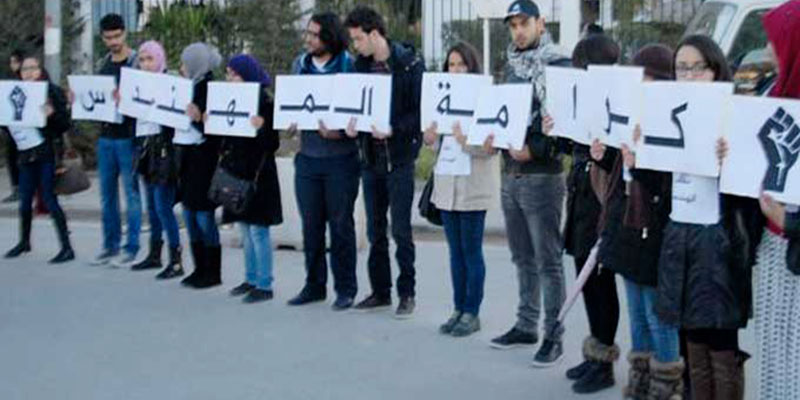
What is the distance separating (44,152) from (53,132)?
176 mm

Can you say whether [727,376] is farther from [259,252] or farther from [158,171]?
[158,171]

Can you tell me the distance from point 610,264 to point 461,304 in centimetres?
223

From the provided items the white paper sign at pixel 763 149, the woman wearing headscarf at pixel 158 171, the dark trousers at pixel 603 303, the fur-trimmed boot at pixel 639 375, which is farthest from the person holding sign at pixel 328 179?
the white paper sign at pixel 763 149

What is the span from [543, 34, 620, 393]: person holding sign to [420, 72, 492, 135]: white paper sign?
1111mm

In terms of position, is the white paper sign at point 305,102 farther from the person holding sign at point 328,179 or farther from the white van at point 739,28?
the white van at point 739,28

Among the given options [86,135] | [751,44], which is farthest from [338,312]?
[86,135]

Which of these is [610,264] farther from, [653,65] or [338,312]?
[338,312]

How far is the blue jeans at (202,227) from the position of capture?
9.96 meters

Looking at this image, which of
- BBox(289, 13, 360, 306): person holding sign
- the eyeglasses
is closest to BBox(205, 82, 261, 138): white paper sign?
BBox(289, 13, 360, 306): person holding sign

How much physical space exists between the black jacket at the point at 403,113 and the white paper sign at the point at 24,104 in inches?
133

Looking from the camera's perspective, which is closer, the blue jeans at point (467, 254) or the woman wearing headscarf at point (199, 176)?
the blue jeans at point (467, 254)

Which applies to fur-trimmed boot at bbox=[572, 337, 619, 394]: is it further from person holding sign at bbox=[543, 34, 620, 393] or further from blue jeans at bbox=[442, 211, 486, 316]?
blue jeans at bbox=[442, 211, 486, 316]

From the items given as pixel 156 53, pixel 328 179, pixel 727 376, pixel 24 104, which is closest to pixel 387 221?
pixel 328 179

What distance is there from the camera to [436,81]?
8414 millimetres
